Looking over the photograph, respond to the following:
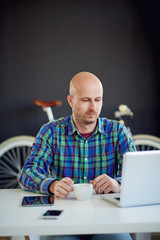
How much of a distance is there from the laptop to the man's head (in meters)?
0.59

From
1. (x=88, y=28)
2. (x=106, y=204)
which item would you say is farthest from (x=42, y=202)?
(x=88, y=28)

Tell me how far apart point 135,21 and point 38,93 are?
1.18m

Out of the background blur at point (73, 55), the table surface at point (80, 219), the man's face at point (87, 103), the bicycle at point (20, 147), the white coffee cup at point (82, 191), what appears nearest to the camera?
the table surface at point (80, 219)

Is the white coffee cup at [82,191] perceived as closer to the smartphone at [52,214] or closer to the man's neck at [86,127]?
the smartphone at [52,214]

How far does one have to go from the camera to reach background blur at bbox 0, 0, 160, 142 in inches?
126

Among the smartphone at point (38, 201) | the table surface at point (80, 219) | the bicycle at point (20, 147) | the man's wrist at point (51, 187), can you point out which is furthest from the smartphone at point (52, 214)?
the bicycle at point (20, 147)

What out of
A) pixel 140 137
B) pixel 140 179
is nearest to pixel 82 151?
pixel 140 179

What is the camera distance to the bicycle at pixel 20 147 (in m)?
3.08

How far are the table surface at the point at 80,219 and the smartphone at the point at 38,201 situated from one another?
0.02 m

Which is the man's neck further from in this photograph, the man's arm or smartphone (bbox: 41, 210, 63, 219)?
smartphone (bbox: 41, 210, 63, 219)

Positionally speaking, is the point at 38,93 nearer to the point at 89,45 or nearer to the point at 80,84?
the point at 89,45

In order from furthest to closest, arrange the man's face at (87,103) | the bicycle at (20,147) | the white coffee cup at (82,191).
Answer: the bicycle at (20,147)
the man's face at (87,103)
the white coffee cup at (82,191)

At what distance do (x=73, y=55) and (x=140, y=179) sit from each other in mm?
2326

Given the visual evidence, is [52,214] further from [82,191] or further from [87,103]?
[87,103]
